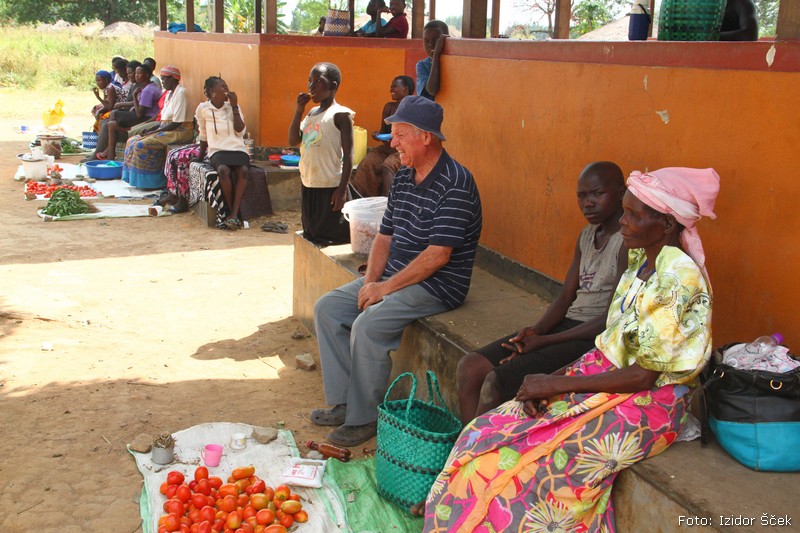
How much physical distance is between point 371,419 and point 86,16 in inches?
1565

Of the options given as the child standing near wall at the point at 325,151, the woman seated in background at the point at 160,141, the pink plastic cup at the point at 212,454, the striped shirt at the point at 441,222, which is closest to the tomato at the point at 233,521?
the pink plastic cup at the point at 212,454

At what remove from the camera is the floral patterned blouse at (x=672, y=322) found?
2768mm

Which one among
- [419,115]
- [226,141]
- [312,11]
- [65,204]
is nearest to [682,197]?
[419,115]

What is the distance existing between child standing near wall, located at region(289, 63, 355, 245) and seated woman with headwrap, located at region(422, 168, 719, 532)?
3.94 m

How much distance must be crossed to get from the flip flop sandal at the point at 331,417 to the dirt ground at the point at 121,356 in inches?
2.6

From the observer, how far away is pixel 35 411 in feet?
15.1

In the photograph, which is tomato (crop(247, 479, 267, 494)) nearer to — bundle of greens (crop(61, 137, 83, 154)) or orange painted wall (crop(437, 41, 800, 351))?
orange painted wall (crop(437, 41, 800, 351))

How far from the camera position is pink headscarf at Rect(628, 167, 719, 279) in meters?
2.93

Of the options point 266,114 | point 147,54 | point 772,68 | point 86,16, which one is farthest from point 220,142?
point 86,16

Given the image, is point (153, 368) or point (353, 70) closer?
point (153, 368)

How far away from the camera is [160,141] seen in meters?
12.1

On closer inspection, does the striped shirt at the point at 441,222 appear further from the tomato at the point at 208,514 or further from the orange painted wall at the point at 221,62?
the orange painted wall at the point at 221,62

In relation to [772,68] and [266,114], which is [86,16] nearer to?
[266,114]

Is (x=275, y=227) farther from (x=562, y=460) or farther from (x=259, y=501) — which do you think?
(x=562, y=460)
